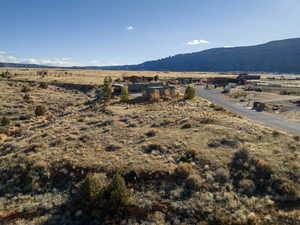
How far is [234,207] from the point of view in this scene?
8.89 m

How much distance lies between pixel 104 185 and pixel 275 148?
12048mm

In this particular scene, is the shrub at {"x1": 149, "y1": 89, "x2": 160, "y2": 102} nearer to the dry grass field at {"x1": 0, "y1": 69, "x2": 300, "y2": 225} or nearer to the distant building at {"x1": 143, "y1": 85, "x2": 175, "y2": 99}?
the distant building at {"x1": 143, "y1": 85, "x2": 175, "y2": 99}

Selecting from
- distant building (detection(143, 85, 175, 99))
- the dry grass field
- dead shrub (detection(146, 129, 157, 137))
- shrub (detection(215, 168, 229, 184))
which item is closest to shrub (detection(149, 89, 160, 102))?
distant building (detection(143, 85, 175, 99))

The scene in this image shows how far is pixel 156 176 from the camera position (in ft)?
36.0

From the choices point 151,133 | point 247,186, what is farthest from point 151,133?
point 247,186

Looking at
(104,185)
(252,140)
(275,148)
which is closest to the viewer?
(104,185)

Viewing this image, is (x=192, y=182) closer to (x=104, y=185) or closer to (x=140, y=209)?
(x=140, y=209)

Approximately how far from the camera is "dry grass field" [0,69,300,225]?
8.83 meters

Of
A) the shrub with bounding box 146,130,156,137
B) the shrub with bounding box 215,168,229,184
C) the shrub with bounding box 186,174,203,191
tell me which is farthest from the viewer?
the shrub with bounding box 146,130,156,137

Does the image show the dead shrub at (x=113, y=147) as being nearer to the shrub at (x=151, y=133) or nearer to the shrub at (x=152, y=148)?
the shrub at (x=152, y=148)

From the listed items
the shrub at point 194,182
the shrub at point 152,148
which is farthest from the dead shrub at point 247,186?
the shrub at point 152,148

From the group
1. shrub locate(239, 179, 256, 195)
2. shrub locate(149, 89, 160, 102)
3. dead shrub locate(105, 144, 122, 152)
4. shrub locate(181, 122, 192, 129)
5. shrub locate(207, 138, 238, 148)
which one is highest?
shrub locate(149, 89, 160, 102)

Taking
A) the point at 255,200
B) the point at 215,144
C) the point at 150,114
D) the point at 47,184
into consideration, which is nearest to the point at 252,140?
the point at 215,144

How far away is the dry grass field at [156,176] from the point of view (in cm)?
883
